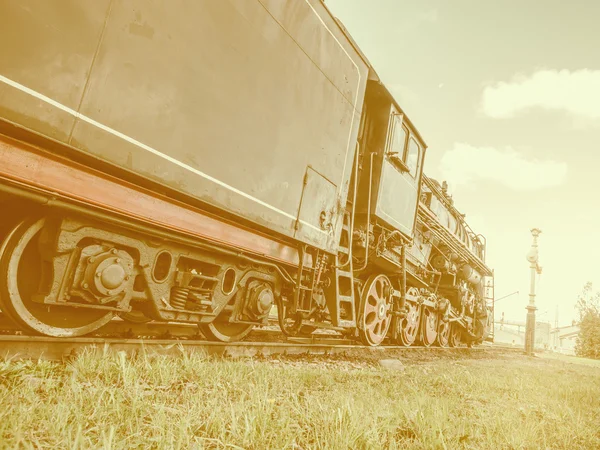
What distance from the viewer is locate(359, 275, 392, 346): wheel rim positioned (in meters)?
6.14

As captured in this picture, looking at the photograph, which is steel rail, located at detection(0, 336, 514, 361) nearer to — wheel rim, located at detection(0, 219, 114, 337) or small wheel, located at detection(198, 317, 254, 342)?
wheel rim, located at detection(0, 219, 114, 337)

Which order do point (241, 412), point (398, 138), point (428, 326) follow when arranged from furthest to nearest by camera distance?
point (428, 326) → point (398, 138) → point (241, 412)

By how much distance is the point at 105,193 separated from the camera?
98.5 inches

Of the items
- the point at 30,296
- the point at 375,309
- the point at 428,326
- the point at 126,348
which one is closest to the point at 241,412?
the point at 126,348

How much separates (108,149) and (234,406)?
5.19 feet

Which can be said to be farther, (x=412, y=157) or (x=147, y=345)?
(x=412, y=157)

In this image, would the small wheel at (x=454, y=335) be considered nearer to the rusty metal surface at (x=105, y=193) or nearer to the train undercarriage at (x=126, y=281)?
the train undercarriage at (x=126, y=281)

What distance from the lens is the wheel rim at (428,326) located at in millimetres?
8625

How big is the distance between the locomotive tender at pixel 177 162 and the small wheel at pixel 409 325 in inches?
99.1

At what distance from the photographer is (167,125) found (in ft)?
8.82

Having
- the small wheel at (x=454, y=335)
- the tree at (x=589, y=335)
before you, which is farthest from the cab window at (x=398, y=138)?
the tree at (x=589, y=335)

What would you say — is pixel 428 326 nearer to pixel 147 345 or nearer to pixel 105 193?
pixel 147 345

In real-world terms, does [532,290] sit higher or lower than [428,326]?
higher

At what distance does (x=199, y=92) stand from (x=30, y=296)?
1801mm
